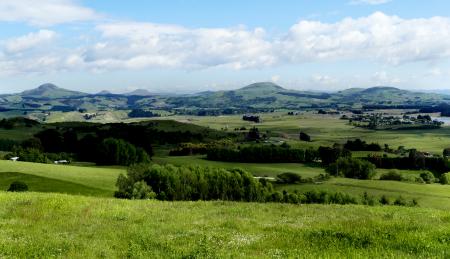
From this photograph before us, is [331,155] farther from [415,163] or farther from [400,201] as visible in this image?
[400,201]

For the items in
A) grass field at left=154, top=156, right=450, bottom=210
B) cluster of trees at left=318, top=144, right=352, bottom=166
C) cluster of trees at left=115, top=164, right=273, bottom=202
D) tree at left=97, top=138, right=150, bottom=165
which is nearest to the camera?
cluster of trees at left=115, top=164, right=273, bottom=202

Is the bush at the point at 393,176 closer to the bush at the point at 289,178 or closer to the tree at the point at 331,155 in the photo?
the bush at the point at 289,178

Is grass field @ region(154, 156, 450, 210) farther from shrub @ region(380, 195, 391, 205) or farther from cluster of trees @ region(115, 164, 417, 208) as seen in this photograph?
cluster of trees @ region(115, 164, 417, 208)

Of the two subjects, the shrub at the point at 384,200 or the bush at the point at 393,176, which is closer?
the shrub at the point at 384,200

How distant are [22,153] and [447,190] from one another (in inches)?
5511

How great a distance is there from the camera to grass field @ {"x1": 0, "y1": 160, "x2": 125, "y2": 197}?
312 ft

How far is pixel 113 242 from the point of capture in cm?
1964

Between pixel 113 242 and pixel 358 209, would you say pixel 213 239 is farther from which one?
pixel 358 209

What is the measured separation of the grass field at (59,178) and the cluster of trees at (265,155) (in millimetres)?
73985

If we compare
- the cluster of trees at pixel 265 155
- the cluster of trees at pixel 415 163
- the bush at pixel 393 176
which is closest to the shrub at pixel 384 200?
the bush at pixel 393 176

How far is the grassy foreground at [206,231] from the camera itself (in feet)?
57.8

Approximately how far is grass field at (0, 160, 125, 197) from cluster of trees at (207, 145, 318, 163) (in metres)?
Answer: 74.0

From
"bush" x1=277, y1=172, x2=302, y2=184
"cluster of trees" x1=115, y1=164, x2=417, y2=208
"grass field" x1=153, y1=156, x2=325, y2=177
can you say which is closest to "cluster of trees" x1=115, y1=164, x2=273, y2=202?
"cluster of trees" x1=115, y1=164, x2=417, y2=208

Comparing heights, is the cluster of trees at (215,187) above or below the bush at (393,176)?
above
